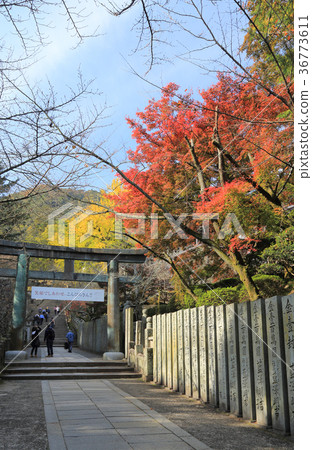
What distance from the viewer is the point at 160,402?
8078 millimetres

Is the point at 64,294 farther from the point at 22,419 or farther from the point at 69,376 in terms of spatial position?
the point at 22,419

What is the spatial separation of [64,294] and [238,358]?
1237cm

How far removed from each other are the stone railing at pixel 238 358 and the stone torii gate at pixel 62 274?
6.33m

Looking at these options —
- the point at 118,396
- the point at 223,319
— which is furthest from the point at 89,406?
the point at 223,319

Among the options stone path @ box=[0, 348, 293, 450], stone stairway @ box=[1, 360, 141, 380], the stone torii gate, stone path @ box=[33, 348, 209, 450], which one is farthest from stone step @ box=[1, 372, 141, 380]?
stone path @ box=[33, 348, 209, 450]

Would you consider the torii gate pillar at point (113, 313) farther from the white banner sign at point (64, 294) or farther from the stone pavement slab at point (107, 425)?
the stone pavement slab at point (107, 425)

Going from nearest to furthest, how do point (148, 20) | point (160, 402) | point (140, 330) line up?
point (148, 20) → point (160, 402) → point (140, 330)

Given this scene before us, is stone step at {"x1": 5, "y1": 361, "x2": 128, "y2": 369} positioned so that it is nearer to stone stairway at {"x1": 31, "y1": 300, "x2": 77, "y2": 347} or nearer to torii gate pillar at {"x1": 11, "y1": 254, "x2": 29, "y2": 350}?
torii gate pillar at {"x1": 11, "y1": 254, "x2": 29, "y2": 350}

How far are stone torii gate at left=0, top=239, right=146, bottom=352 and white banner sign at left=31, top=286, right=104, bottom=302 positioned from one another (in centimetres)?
85

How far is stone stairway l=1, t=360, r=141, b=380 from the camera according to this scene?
12234 millimetres

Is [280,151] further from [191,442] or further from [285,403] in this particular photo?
[191,442]

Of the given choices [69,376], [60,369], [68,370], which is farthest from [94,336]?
[69,376]

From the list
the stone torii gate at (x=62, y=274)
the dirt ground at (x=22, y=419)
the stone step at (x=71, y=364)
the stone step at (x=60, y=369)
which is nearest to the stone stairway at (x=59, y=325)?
the stone torii gate at (x=62, y=274)

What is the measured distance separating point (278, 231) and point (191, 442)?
19.8 feet
